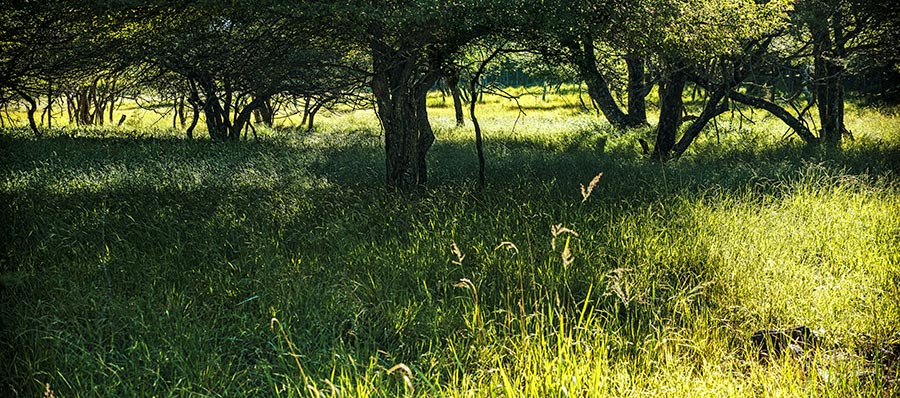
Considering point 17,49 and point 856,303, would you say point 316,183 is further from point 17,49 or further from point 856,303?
point 856,303

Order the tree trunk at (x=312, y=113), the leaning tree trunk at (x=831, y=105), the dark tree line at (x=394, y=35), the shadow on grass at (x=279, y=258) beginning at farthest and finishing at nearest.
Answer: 1. the leaning tree trunk at (x=831, y=105)
2. the tree trunk at (x=312, y=113)
3. the dark tree line at (x=394, y=35)
4. the shadow on grass at (x=279, y=258)

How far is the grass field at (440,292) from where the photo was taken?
3.60 meters

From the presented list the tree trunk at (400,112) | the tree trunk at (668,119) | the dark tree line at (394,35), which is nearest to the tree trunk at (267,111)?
the dark tree line at (394,35)

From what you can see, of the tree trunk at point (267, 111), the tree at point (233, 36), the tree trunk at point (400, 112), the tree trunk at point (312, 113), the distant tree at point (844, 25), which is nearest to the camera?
the tree at point (233, 36)

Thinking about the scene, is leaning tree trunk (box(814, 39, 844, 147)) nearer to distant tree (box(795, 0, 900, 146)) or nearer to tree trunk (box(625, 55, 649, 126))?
distant tree (box(795, 0, 900, 146))

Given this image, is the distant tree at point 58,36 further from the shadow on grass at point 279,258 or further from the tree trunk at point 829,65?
the tree trunk at point 829,65

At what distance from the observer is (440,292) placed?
515 centimetres

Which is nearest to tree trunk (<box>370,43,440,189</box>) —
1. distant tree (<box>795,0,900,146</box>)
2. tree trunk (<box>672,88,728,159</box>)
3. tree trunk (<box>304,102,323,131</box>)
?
tree trunk (<box>304,102,323,131</box>)

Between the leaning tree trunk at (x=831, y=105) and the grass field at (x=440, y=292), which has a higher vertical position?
the leaning tree trunk at (x=831, y=105)

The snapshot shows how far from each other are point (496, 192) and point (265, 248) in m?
3.42

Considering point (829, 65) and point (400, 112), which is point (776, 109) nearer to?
point (829, 65)

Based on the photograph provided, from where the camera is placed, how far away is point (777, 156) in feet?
45.1

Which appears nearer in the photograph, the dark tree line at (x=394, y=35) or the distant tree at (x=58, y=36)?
the dark tree line at (x=394, y=35)

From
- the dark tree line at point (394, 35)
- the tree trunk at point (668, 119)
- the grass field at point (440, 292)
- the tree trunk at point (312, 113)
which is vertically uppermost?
the dark tree line at point (394, 35)
